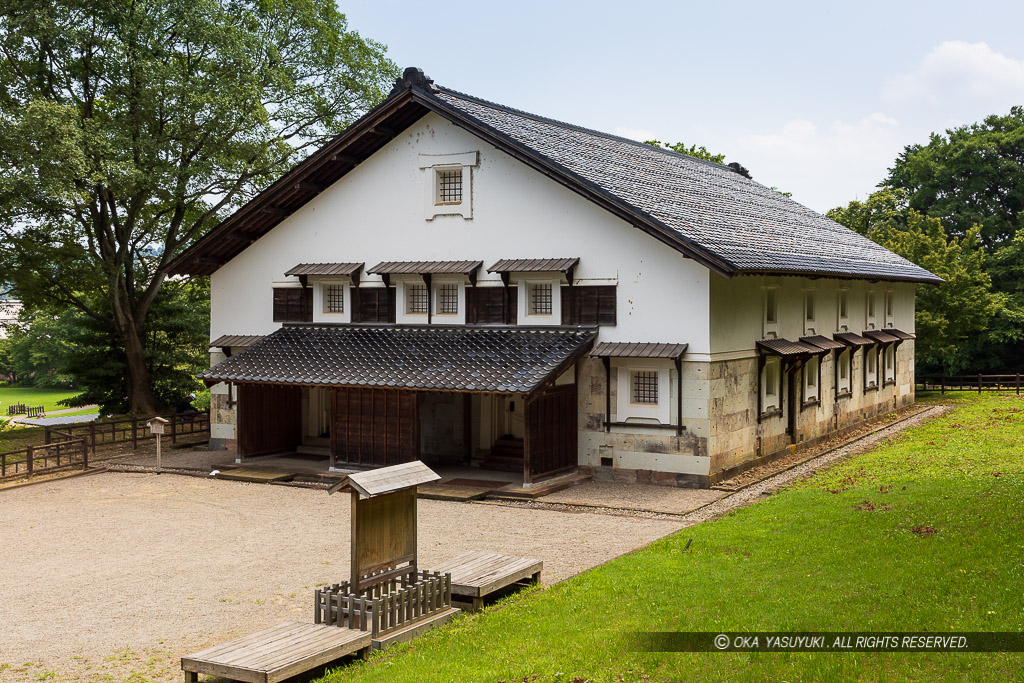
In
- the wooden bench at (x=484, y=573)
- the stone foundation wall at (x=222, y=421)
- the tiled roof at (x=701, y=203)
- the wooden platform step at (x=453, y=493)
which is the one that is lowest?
the wooden platform step at (x=453, y=493)

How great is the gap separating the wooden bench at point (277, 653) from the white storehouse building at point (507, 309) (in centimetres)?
986

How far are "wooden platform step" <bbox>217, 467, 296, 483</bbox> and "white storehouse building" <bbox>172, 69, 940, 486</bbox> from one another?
3.86 feet

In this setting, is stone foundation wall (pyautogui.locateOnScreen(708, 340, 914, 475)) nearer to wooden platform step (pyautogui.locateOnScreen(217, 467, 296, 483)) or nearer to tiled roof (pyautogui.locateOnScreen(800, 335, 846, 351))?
tiled roof (pyautogui.locateOnScreen(800, 335, 846, 351))

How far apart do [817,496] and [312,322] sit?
46.3 feet

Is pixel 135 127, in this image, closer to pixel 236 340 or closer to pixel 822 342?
pixel 236 340

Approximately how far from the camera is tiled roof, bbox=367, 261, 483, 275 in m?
23.6

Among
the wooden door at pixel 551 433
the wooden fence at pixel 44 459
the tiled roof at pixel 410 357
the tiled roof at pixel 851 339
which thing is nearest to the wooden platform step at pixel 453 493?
the wooden door at pixel 551 433

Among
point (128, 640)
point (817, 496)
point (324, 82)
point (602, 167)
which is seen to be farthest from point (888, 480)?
point (324, 82)

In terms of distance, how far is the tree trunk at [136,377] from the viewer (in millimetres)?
34406

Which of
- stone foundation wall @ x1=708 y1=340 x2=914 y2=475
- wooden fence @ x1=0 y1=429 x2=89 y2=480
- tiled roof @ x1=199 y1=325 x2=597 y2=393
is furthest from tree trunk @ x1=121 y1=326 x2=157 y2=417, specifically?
stone foundation wall @ x1=708 y1=340 x2=914 y2=475

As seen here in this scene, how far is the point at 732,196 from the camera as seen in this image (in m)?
31.0

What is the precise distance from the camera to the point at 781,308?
25.5 meters

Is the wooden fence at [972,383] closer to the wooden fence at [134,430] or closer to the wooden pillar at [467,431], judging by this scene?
the wooden pillar at [467,431]

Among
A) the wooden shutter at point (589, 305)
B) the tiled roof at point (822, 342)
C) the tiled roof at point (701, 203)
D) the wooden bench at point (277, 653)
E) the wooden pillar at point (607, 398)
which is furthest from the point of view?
the tiled roof at point (822, 342)
